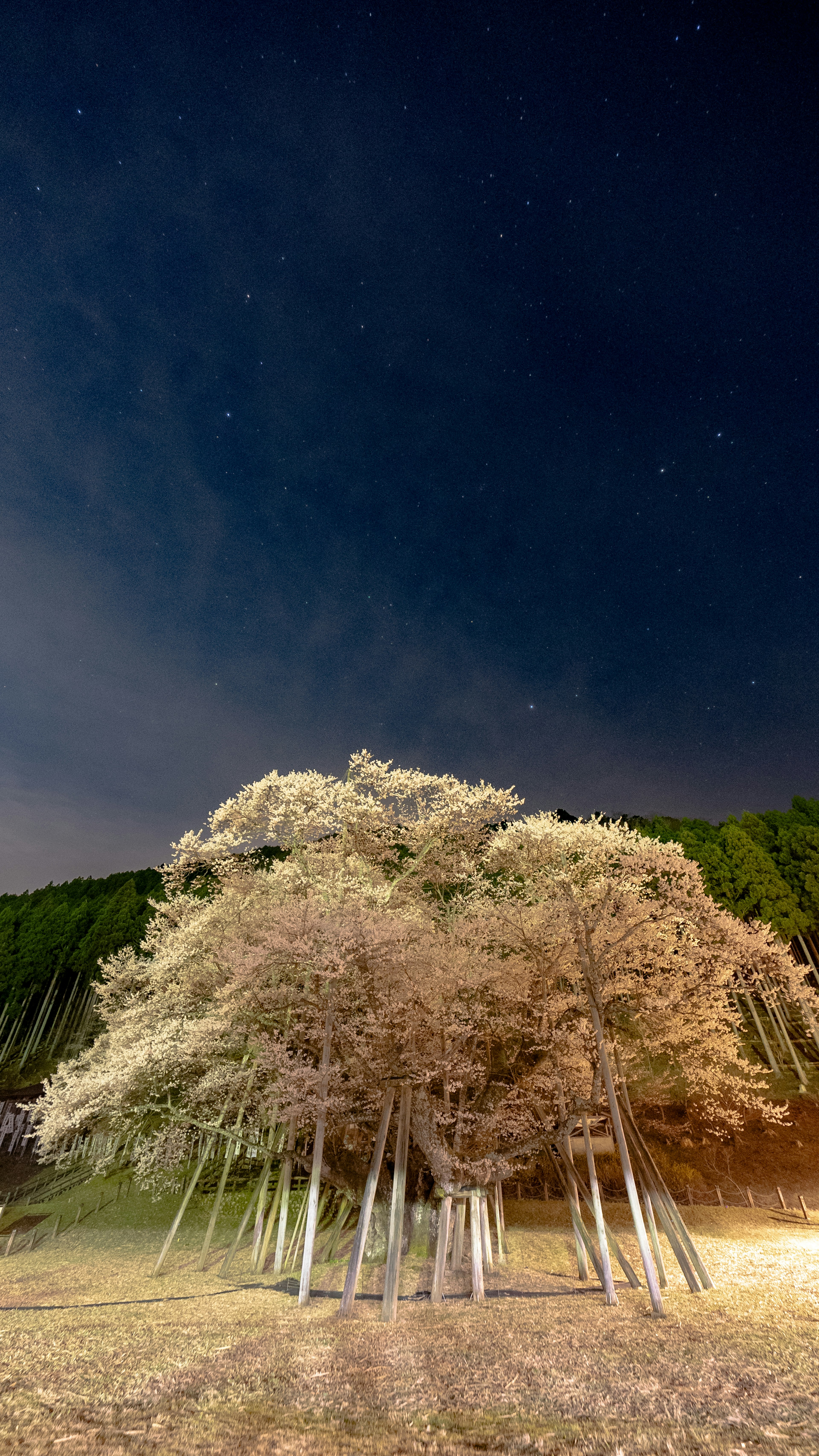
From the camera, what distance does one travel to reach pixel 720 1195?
20.6 m

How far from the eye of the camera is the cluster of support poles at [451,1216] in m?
11.1

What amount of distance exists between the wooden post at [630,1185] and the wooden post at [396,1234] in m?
4.56

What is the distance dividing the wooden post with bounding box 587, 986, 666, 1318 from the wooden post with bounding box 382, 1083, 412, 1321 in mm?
4564

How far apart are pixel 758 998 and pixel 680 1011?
21.7 m

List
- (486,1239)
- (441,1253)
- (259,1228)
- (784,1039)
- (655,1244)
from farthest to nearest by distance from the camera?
(784,1039) → (486,1239) → (259,1228) → (655,1244) → (441,1253)

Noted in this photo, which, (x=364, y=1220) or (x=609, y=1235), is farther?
(x=609, y=1235)

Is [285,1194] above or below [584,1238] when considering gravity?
above

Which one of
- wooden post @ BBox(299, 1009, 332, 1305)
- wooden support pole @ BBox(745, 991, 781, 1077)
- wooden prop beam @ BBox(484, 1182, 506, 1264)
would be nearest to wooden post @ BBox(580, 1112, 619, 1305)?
wooden post @ BBox(299, 1009, 332, 1305)

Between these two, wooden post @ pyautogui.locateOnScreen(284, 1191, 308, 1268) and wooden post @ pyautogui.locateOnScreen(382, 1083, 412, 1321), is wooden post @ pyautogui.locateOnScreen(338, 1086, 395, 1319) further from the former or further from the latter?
wooden post @ pyautogui.locateOnScreen(284, 1191, 308, 1268)

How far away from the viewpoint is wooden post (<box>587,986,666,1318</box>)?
9906 millimetres

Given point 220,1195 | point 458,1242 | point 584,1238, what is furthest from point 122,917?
point 584,1238

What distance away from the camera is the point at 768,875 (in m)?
30.5

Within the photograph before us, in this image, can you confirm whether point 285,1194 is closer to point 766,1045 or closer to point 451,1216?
point 451,1216

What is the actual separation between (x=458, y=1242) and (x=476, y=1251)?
4400 mm
